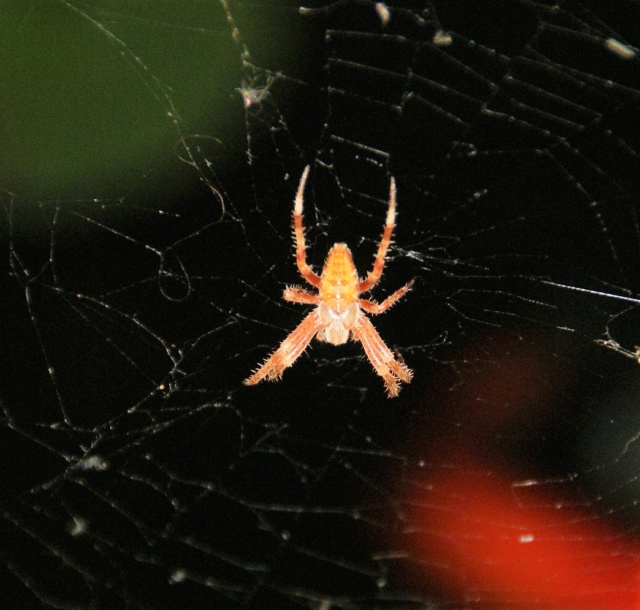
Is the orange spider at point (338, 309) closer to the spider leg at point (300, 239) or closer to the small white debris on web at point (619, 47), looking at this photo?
the spider leg at point (300, 239)

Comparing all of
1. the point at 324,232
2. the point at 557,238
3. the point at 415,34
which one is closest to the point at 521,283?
the point at 557,238

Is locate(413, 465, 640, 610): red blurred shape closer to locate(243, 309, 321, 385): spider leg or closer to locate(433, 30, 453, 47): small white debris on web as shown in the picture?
locate(243, 309, 321, 385): spider leg

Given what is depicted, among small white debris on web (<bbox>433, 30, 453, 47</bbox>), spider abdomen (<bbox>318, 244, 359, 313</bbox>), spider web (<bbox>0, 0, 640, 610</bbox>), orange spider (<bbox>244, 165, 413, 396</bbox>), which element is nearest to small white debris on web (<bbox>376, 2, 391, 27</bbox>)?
spider web (<bbox>0, 0, 640, 610</bbox>)

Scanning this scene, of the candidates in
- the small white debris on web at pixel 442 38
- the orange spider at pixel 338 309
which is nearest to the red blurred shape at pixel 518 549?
the orange spider at pixel 338 309

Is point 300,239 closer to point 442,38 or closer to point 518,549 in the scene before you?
point 442,38

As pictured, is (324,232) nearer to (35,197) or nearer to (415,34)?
(415,34)

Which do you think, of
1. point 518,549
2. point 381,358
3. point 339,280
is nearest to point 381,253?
point 339,280

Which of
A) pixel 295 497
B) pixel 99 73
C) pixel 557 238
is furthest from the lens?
pixel 295 497
